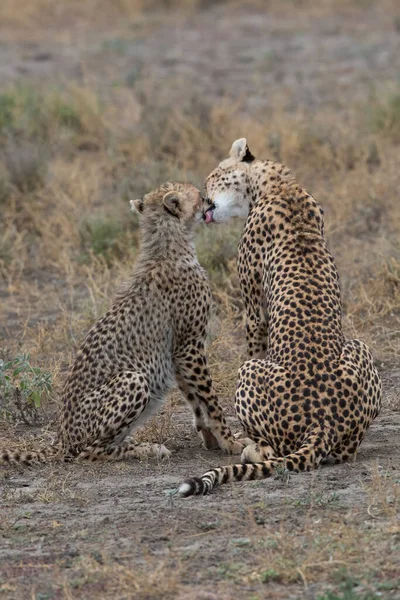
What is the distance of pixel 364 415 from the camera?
5.79 meters

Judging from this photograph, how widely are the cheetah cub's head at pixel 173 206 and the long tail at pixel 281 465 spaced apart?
1.52 metres

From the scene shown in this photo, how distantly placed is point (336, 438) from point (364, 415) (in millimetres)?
185

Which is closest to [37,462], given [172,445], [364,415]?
[172,445]

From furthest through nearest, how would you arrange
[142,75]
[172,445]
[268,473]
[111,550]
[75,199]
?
1. [142,75]
2. [75,199]
3. [172,445]
4. [268,473]
5. [111,550]

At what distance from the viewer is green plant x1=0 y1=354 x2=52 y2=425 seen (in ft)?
22.0

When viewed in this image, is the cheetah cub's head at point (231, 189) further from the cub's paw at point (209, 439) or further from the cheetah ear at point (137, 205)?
the cub's paw at point (209, 439)

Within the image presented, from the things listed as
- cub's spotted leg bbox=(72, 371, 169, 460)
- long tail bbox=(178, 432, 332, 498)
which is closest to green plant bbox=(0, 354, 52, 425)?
cub's spotted leg bbox=(72, 371, 169, 460)

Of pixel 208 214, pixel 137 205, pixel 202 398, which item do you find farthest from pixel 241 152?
pixel 202 398

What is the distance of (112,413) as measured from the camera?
6109mm

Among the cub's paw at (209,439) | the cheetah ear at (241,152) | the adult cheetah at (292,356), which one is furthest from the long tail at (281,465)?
the cheetah ear at (241,152)

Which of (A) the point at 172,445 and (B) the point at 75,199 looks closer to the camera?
(A) the point at 172,445

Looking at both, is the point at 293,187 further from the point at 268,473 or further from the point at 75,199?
the point at 75,199

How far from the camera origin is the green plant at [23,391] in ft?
22.0

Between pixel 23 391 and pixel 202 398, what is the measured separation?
41.1 inches
